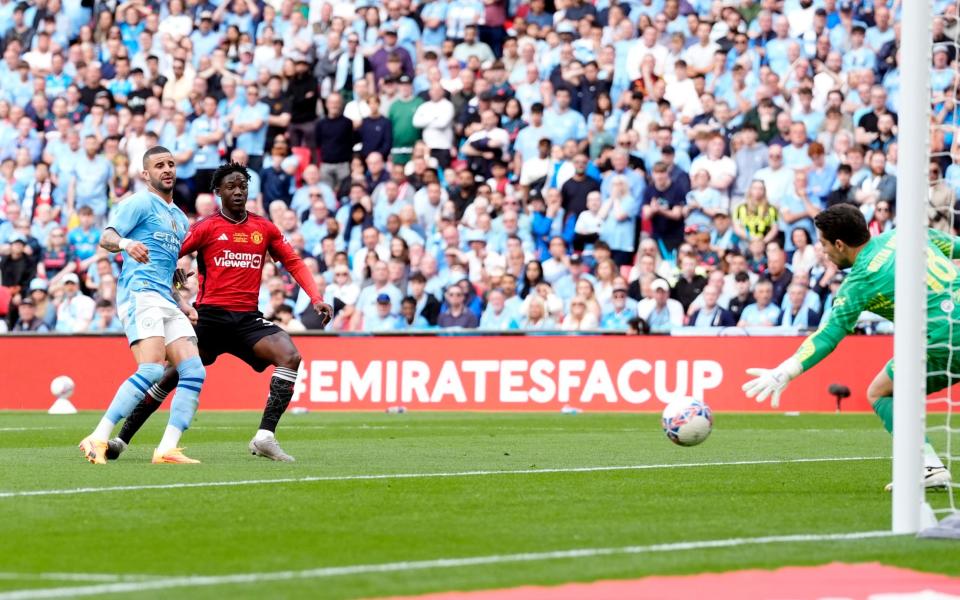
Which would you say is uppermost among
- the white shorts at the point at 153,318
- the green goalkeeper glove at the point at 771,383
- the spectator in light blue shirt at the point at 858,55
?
the spectator in light blue shirt at the point at 858,55

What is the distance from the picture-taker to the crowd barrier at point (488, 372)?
22.2m

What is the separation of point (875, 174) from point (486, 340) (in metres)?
5.79

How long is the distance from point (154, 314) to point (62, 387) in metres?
11.7

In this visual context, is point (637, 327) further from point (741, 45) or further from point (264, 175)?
point (264, 175)

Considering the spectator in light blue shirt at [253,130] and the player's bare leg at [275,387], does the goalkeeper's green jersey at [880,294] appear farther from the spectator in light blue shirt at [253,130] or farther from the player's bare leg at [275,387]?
the spectator in light blue shirt at [253,130]

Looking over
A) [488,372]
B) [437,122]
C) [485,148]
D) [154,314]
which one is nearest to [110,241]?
[154,314]

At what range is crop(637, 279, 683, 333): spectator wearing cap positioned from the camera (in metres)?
23.3

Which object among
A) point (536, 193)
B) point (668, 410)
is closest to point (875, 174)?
point (536, 193)

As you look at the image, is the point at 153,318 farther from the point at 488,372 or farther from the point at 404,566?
the point at 488,372

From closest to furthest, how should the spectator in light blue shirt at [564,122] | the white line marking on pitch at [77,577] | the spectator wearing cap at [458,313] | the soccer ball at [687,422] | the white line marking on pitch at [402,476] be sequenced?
the white line marking on pitch at [77,577] → the white line marking on pitch at [402,476] → the soccer ball at [687,422] → the spectator wearing cap at [458,313] → the spectator in light blue shirt at [564,122]

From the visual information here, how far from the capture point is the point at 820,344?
949 centimetres

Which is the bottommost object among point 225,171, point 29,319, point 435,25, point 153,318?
point 153,318

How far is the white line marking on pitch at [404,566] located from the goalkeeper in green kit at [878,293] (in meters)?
1.70

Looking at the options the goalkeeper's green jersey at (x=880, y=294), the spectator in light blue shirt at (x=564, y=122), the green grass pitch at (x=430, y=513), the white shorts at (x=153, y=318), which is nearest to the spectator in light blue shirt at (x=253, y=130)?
the spectator in light blue shirt at (x=564, y=122)
